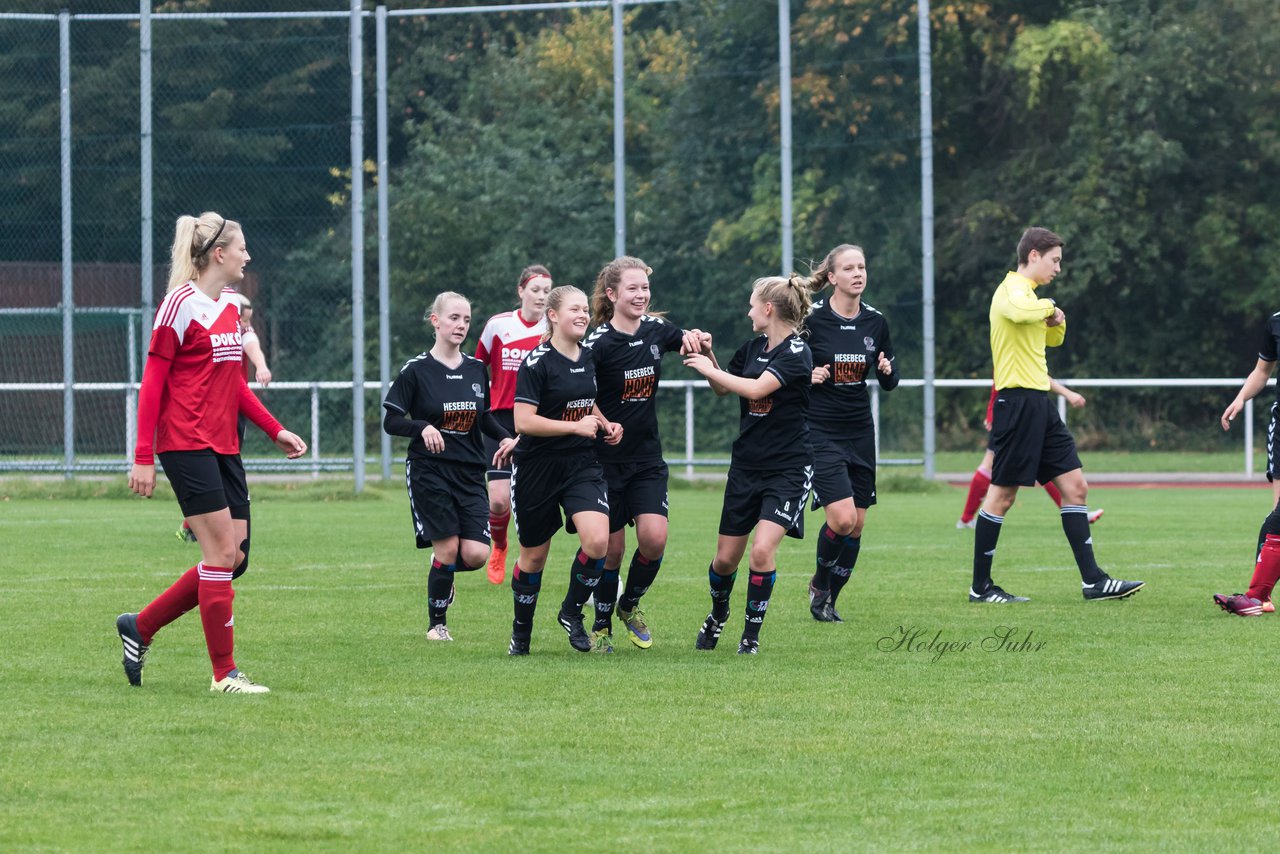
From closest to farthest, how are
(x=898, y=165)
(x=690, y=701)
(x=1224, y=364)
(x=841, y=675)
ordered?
(x=690, y=701)
(x=841, y=675)
(x=898, y=165)
(x=1224, y=364)

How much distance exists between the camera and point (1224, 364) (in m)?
34.1

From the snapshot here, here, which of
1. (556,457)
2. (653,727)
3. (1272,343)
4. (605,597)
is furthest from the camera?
(1272,343)

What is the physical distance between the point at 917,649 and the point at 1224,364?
1070 inches

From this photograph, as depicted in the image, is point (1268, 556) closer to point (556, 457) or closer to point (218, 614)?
point (556, 457)

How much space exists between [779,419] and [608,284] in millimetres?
946

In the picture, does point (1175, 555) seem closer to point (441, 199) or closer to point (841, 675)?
point (841, 675)

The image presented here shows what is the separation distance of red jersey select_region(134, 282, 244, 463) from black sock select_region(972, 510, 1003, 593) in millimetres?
4700

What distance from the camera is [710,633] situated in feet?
28.1

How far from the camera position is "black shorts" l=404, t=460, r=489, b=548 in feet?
30.4

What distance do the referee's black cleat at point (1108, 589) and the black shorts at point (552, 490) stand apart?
10.9 feet

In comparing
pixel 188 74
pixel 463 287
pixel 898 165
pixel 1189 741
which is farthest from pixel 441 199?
pixel 1189 741

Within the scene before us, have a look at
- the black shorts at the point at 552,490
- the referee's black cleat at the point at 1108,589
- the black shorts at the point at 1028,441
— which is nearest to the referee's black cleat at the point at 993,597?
the referee's black cleat at the point at 1108,589

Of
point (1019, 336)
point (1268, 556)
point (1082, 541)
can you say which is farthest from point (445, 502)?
point (1268, 556)

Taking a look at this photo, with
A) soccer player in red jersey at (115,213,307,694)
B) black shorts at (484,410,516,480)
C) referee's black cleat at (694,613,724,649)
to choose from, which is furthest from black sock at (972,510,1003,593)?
soccer player in red jersey at (115,213,307,694)
